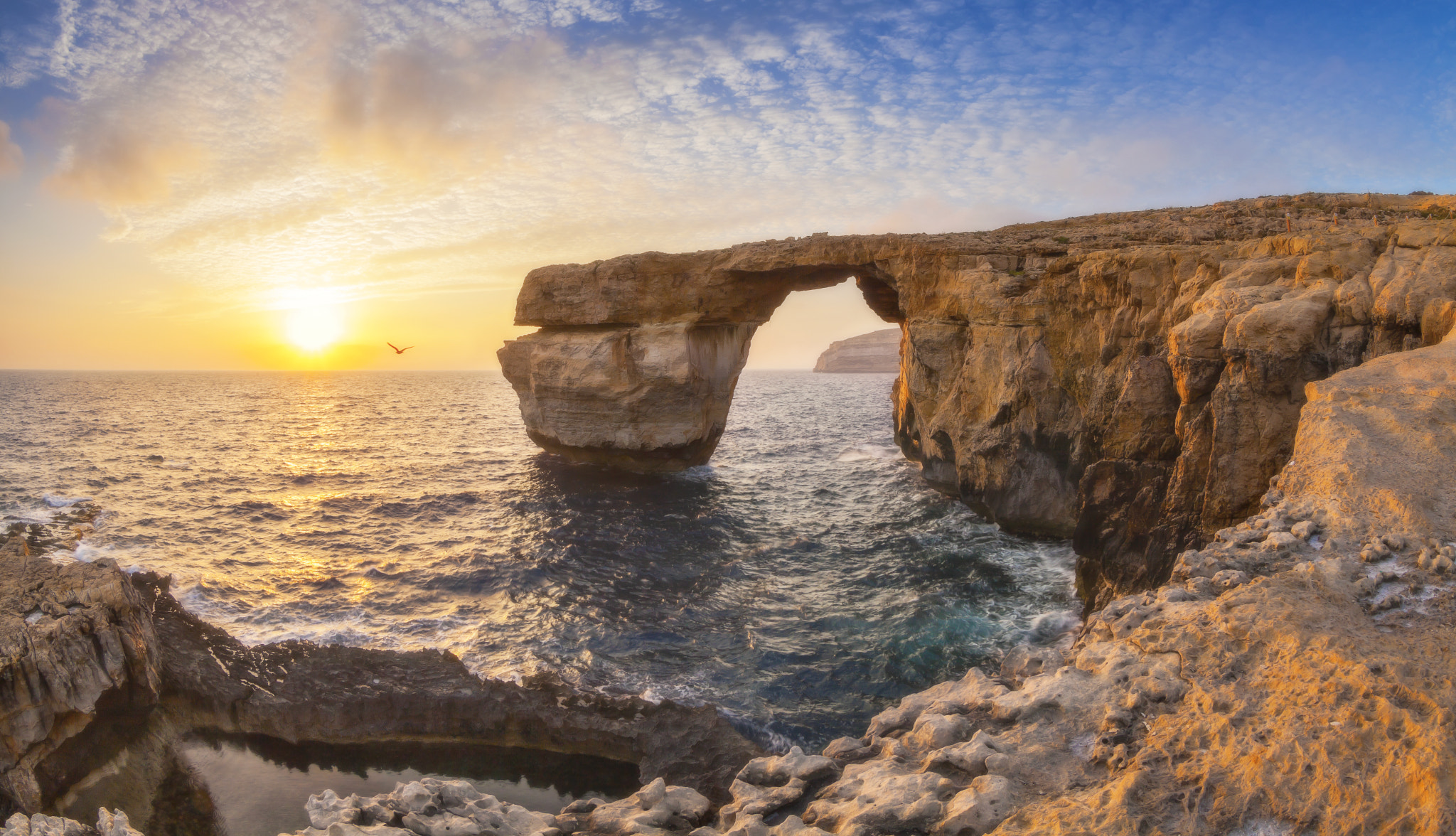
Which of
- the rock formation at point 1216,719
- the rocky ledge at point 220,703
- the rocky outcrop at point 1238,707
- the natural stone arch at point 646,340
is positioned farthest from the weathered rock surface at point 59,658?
the natural stone arch at point 646,340

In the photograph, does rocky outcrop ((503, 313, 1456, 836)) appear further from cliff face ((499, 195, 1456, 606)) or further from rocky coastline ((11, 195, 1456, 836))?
cliff face ((499, 195, 1456, 606))

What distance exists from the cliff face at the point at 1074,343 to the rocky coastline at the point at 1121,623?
65 mm

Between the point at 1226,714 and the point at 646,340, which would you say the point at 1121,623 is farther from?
the point at 646,340

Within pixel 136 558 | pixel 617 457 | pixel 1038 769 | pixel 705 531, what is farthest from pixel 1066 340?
pixel 136 558

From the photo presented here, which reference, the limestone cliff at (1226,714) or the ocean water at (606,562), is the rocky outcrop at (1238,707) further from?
the ocean water at (606,562)

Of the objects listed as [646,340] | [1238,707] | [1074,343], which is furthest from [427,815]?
[646,340]

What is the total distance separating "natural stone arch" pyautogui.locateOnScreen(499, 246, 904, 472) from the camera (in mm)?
25266

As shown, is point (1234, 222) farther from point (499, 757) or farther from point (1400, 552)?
point (499, 757)

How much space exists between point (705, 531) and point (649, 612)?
5.70 m

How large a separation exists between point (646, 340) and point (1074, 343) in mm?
14562

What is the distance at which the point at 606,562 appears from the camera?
1797 centimetres

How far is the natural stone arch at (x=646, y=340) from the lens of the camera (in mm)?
25266

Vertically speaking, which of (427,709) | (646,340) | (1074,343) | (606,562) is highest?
(646,340)

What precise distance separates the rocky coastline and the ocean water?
121 centimetres
